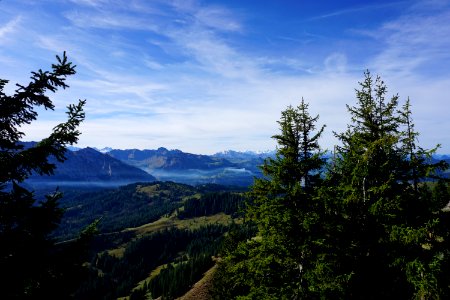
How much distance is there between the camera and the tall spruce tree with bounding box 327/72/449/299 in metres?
19.2

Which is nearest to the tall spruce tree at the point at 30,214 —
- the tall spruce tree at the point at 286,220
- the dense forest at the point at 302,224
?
the dense forest at the point at 302,224

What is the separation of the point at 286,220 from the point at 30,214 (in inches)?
497

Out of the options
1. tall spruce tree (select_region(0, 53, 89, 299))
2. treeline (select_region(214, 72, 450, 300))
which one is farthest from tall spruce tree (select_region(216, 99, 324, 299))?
tall spruce tree (select_region(0, 53, 89, 299))

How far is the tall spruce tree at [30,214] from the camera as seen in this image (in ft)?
30.8

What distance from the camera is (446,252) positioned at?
2047 centimetres

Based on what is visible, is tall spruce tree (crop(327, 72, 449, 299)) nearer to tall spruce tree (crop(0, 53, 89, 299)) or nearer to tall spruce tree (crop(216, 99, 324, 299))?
tall spruce tree (crop(216, 99, 324, 299))

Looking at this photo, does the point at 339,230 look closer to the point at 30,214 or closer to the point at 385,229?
the point at 385,229

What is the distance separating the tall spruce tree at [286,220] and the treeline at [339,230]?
0.06 meters

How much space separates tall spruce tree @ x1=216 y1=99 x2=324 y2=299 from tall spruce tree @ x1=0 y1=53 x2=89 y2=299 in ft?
36.7

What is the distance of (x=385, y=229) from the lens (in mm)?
21234

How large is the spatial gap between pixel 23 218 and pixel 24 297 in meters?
2.39

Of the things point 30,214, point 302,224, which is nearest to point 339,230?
point 302,224

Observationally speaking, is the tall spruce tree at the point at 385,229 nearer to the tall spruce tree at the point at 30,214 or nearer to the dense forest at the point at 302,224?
the dense forest at the point at 302,224

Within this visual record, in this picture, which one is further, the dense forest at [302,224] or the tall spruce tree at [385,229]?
the tall spruce tree at [385,229]
